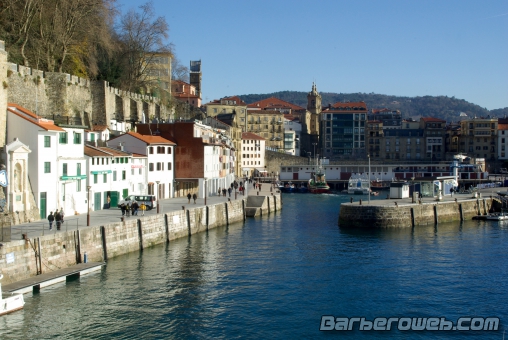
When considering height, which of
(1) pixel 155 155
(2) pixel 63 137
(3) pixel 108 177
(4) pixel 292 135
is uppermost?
(4) pixel 292 135

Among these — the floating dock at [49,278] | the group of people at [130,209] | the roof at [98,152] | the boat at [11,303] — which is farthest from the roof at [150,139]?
the boat at [11,303]

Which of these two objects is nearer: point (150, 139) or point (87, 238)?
point (87, 238)

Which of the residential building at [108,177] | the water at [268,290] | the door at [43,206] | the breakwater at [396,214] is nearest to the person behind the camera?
the water at [268,290]

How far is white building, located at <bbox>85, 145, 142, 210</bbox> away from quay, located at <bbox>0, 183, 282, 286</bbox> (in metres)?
1.49

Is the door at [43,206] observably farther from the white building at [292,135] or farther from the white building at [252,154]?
the white building at [292,135]

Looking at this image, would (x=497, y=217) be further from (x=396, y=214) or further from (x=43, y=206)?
(x=43, y=206)

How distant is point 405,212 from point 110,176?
25.4 m

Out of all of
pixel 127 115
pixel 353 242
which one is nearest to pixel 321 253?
pixel 353 242

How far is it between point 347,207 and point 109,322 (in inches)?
1255

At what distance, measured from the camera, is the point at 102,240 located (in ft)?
111

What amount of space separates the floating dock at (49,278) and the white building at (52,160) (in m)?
7.50

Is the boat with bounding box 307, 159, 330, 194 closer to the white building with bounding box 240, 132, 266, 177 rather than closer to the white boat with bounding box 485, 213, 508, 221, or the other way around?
the white building with bounding box 240, 132, 266, 177

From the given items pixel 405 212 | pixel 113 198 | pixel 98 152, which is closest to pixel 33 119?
pixel 98 152

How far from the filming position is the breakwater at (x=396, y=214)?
51375mm
